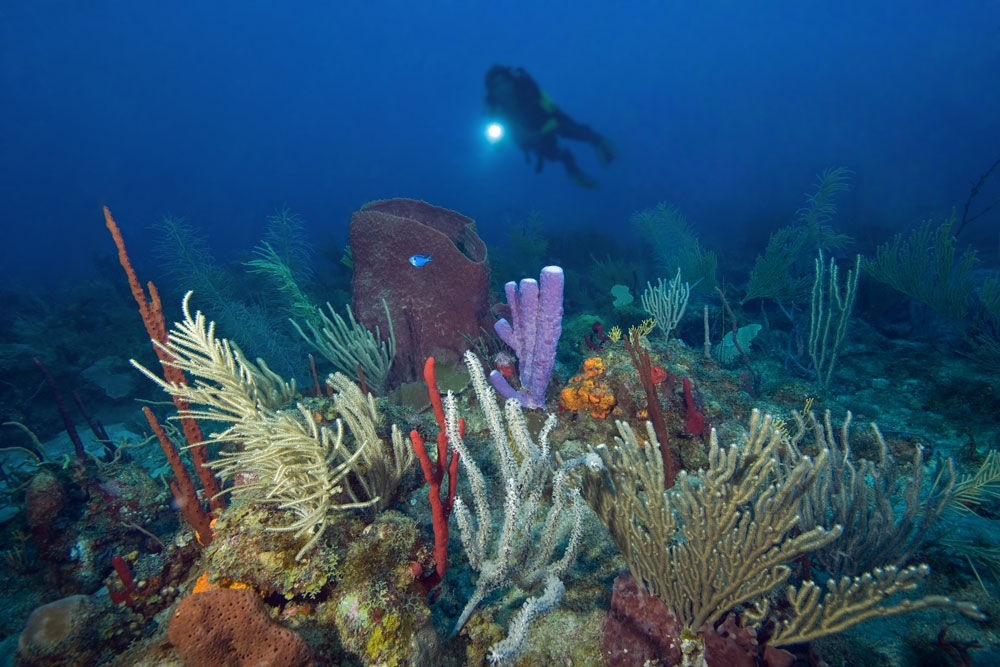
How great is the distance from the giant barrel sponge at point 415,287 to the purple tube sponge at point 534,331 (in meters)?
1.45

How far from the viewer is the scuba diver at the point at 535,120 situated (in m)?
15.9

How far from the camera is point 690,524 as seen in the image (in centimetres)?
176

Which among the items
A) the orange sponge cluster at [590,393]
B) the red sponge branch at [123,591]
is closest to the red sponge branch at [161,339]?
the red sponge branch at [123,591]

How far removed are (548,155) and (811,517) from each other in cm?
1756

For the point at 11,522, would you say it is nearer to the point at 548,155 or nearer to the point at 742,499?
the point at 742,499

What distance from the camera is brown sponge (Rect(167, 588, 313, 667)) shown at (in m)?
1.49

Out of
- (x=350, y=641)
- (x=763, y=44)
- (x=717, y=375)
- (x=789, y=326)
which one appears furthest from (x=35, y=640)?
(x=763, y=44)

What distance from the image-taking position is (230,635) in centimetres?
153

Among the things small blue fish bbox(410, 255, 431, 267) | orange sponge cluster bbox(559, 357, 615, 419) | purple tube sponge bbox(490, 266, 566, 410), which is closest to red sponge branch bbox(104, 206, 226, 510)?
purple tube sponge bbox(490, 266, 566, 410)

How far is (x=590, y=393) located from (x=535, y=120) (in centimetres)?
1665

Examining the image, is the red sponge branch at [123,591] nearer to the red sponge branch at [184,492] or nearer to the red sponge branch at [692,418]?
the red sponge branch at [184,492]

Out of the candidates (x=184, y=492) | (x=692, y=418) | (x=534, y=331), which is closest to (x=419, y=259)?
(x=534, y=331)

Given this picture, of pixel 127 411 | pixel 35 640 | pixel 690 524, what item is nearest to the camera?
pixel 690 524

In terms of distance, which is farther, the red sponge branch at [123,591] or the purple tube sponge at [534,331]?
the purple tube sponge at [534,331]
